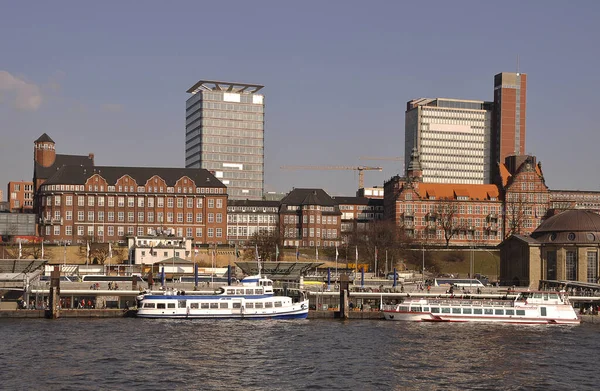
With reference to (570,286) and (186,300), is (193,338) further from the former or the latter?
(570,286)

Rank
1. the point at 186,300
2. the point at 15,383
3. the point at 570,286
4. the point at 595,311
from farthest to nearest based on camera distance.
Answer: the point at 570,286 → the point at 595,311 → the point at 186,300 → the point at 15,383

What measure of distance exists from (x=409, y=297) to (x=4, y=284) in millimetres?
55886

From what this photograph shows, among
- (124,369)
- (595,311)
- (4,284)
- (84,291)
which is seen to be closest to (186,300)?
(84,291)

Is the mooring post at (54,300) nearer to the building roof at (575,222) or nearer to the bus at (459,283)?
the bus at (459,283)

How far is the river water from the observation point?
241 feet

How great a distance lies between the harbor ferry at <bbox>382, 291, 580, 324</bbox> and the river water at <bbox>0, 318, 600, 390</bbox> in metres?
4.35

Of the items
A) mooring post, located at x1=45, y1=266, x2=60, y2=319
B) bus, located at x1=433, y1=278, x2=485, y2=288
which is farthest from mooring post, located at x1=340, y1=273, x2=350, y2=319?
mooring post, located at x1=45, y1=266, x2=60, y2=319

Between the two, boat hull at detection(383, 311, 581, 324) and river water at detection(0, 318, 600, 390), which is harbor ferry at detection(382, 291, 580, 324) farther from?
river water at detection(0, 318, 600, 390)

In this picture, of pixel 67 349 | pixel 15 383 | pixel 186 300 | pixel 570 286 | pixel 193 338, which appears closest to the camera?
pixel 15 383

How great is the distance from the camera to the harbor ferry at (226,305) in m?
118

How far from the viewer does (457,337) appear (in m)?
102

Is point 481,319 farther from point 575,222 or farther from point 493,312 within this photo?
point 575,222

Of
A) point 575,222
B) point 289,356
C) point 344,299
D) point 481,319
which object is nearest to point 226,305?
point 344,299

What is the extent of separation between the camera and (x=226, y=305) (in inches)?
4690
